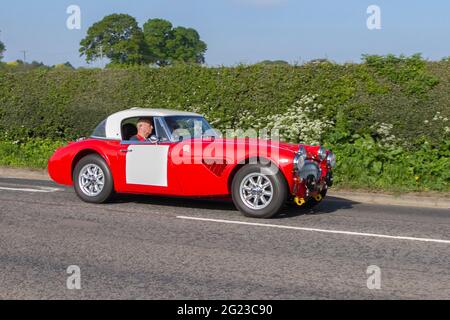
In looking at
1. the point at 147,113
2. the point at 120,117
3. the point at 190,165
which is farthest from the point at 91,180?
the point at 190,165

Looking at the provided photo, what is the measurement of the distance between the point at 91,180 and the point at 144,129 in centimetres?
119

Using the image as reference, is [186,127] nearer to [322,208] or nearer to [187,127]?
[187,127]

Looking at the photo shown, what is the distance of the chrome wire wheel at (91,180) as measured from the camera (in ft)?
34.0

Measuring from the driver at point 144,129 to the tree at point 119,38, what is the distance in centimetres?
4093

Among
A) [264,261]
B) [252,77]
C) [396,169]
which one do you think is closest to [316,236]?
[264,261]

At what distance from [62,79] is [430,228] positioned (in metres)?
12.3

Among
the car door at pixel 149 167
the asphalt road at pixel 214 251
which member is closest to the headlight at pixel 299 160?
the asphalt road at pixel 214 251

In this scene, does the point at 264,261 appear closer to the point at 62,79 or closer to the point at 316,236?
the point at 316,236

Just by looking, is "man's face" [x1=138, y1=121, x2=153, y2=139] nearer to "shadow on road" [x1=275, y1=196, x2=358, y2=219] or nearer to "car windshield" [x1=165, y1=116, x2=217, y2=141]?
"car windshield" [x1=165, y1=116, x2=217, y2=141]

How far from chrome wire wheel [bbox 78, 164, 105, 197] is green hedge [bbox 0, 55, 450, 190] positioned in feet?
16.2

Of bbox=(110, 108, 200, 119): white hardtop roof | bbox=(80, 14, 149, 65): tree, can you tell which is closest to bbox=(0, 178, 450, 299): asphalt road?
bbox=(110, 108, 200, 119): white hardtop roof

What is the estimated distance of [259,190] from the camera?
9.02m

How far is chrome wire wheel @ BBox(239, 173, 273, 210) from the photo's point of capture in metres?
8.98

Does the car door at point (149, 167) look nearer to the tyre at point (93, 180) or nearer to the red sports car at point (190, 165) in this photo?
the red sports car at point (190, 165)
